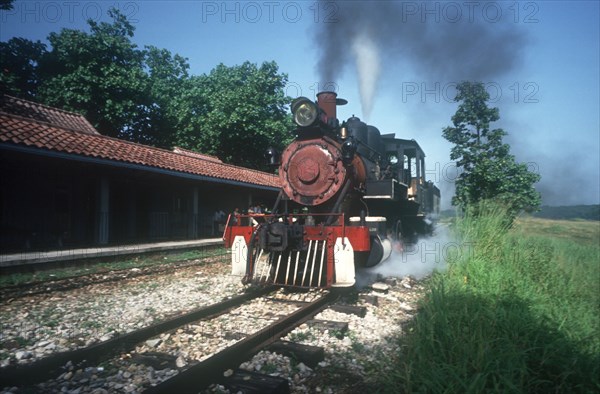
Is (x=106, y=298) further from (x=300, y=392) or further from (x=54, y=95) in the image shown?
(x=54, y=95)

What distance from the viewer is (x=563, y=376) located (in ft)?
8.57

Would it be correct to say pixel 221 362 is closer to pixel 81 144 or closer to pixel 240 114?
pixel 81 144

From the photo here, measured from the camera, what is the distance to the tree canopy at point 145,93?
65.7ft

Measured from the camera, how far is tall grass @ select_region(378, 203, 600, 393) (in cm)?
248

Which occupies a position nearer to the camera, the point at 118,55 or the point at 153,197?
the point at 153,197

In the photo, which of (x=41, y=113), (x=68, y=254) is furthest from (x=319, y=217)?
(x=41, y=113)

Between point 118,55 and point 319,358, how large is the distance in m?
24.4

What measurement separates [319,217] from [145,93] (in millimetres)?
20005

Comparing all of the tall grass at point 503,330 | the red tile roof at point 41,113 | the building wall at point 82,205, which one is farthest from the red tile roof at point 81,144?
the tall grass at point 503,330

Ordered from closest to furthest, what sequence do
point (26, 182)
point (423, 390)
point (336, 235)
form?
point (423, 390) < point (336, 235) < point (26, 182)

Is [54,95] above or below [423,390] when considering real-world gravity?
above

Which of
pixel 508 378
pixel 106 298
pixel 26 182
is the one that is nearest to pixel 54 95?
pixel 26 182

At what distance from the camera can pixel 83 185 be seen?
38.8ft

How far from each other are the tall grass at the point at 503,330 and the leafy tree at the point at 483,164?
289 inches
